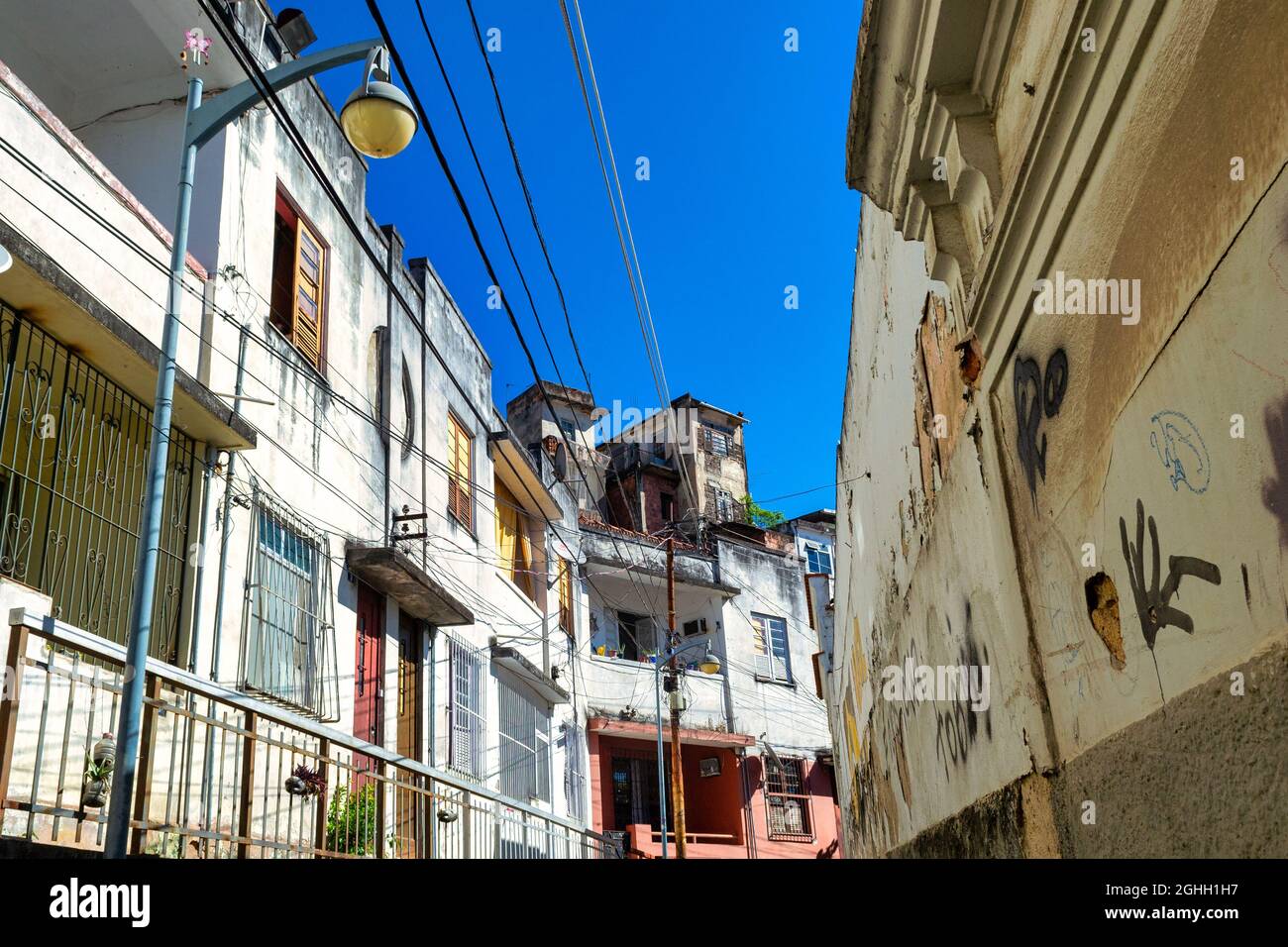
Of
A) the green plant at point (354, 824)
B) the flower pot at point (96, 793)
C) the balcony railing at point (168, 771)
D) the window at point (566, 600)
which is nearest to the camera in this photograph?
the balcony railing at point (168, 771)

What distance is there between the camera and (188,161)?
6516mm

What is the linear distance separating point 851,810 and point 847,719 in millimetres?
1682

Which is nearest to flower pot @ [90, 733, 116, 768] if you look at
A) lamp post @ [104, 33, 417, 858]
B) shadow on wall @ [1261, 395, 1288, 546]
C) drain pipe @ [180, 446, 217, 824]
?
lamp post @ [104, 33, 417, 858]

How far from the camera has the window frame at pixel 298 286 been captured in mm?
10711

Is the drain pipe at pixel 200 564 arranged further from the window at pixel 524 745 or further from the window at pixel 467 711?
the window at pixel 524 745

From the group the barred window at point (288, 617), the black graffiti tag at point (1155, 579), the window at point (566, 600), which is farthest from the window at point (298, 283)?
the window at point (566, 600)

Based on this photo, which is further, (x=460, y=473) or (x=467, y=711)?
(x=460, y=473)

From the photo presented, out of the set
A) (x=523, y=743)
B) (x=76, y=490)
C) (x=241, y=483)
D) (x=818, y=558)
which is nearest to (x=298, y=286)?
→ (x=241, y=483)

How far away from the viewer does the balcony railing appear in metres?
4.68

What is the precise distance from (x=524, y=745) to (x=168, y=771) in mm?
10649

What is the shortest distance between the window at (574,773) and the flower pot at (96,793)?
1543 cm

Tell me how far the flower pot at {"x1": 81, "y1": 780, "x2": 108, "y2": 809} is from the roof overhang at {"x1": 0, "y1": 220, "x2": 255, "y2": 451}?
2.96 meters

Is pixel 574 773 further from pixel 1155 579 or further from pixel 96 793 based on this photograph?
pixel 1155 579
